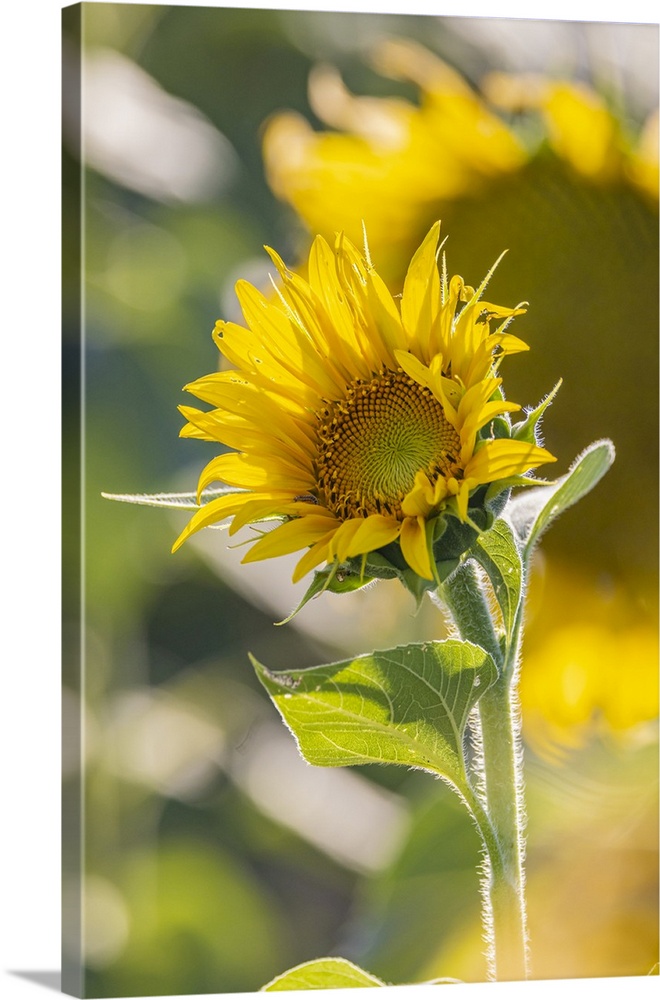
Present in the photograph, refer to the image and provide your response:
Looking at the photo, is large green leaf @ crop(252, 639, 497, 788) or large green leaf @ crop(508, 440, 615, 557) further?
large green leaf @ crop(508, 440, 615, 557)

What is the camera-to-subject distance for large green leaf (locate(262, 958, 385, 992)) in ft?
5.89

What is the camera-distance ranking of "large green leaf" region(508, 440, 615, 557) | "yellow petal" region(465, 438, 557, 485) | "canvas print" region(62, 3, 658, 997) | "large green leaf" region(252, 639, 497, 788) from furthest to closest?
"canvas print" region(62, 3, 658, 997) → "large green leaf" region(508, 440, 615, 557) → "large green leaf" region(252, 639, 497, 788) → "yellow petal" region(465, 438, 557, 485)

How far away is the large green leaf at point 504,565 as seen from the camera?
1486mm

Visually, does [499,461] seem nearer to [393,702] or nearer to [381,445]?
[381,445]

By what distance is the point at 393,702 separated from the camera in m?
1.50

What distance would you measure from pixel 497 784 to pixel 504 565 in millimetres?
267

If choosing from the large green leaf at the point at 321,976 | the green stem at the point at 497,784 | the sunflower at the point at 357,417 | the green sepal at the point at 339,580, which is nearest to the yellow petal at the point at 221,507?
the sunflower at the point at 357,417

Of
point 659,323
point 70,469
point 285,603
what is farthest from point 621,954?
point 70,469

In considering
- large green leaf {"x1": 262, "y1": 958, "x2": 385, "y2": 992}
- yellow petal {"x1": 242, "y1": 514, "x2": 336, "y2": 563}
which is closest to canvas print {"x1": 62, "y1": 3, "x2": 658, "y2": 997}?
large green leaf {"x1": 262, "y1": 958, "x2": 385, "y2": 992}

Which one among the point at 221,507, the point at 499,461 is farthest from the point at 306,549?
the point at 499,461

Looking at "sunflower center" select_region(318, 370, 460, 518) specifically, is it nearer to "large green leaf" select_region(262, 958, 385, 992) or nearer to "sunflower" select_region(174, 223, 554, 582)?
"sunflower" select_region(174, 223, 554, 582)

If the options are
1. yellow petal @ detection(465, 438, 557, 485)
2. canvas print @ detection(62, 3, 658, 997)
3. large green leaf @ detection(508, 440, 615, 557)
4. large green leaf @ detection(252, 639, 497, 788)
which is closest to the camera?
yellow petal @ detection(465, 438, 557, 485)

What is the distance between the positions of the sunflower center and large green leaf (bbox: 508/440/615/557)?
0.64 ft

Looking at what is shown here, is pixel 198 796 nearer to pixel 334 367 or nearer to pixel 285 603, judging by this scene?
pixel 285 603
